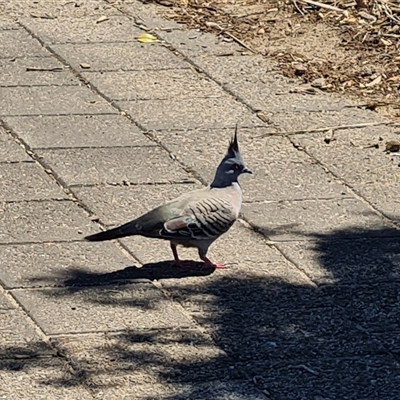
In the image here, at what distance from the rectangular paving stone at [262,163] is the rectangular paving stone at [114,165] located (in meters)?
0.14

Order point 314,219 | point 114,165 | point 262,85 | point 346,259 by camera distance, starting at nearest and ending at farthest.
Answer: point 346,259 → point 314,219 → point 114,165 → point 262,85

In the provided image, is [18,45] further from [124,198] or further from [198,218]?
[198,218]

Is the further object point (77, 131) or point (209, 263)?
point (77, 131)

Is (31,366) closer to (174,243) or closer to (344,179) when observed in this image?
(174,243)

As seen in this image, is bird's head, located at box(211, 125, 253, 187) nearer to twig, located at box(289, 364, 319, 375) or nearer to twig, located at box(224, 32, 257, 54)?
twig, located at box(289, 364, 319, 375)

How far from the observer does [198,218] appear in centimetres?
606

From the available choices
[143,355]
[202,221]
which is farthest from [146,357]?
[202,221]

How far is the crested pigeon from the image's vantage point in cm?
603

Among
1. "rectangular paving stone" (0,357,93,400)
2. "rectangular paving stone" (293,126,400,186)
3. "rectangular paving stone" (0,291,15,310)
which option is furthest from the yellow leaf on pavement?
"rectangular paving stone" (0,357,93,400)

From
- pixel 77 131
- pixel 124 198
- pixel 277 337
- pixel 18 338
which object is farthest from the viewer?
pixel 77 131

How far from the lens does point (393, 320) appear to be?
5.77 m

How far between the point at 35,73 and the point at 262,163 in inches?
86.0

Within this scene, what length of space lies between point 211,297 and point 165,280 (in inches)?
10.7

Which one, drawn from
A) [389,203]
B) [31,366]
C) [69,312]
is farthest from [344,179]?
[31,366]
